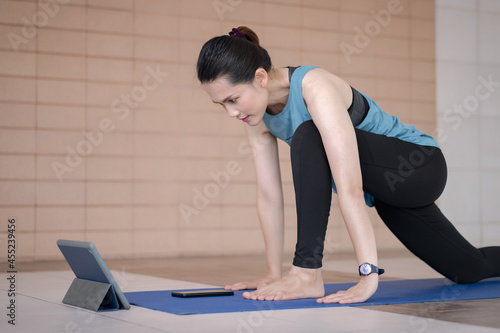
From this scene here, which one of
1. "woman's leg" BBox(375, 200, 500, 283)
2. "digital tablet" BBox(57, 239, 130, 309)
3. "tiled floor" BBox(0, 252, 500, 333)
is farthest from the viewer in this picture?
"woman's leg" BBox(375, 200, 500, 283)

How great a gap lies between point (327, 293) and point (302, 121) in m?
0.56

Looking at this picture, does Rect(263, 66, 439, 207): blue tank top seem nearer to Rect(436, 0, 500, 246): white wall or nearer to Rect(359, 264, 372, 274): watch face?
Rect(359, 264, 372, 274): watch face

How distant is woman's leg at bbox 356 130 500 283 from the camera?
6.40 feet

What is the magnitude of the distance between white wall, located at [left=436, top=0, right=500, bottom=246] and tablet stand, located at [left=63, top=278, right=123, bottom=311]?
13.8ft

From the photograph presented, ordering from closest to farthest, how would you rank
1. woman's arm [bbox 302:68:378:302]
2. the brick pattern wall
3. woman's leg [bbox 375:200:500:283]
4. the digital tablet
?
1. the digital tablet
2. woman's arm [bbox 302:68:378:302]
3. woman's leg [bbox 375:200:500:283]
4. the brick pattern wall

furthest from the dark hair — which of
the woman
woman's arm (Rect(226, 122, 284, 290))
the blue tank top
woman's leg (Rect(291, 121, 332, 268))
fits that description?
woman's arm (Rect(226, 122, 284, 290))

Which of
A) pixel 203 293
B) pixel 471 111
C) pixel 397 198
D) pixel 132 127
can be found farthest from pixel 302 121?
pixel 471 111

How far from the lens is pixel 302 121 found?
199 cm

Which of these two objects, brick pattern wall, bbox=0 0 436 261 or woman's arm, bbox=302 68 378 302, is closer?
woman's arm, bbox=302 68 378 302

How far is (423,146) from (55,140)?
117 inches

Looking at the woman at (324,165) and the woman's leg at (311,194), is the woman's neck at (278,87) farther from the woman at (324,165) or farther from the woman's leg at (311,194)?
the woman's leg at (311,194)

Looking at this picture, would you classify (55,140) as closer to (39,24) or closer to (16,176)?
(16,176)

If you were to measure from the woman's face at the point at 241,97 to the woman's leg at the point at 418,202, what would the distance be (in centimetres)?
32

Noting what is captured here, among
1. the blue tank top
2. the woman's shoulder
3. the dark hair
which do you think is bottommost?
the blue tank top
